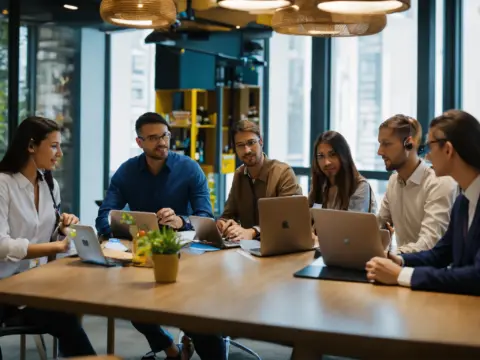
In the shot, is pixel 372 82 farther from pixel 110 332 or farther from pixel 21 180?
pixel 21 180

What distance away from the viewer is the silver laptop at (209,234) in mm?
3902

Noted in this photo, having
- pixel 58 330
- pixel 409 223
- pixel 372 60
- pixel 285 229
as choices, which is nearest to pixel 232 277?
pixel 285 229

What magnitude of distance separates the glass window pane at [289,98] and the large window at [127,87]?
185 centimetres

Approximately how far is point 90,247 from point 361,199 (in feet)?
5.31

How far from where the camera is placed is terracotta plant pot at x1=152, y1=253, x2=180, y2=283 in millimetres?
3055

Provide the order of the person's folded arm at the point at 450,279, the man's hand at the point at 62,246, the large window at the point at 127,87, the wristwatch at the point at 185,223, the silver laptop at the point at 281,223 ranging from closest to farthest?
the person's folded arm at the point at 450,279
the man's hand at the point at 62,246
the silver laptop at the point at 281,223
the wristwatch at the point at 185,223
the large window at the point at 127,87

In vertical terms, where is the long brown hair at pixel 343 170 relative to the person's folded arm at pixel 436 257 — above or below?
above

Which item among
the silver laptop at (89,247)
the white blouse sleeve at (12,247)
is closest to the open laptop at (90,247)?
the silver laptop at (89,247)

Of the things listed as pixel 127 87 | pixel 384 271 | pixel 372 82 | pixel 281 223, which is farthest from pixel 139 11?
pixel 127 87

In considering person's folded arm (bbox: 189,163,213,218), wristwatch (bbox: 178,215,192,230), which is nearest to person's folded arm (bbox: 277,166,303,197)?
person's folded arm (bbox: 189,163,213,218)

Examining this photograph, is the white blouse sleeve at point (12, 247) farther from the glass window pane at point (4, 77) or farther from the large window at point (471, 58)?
the large window at point (471, 58)

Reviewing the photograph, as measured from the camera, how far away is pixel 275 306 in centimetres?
265

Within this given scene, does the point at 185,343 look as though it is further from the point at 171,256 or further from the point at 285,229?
the point at 171,256

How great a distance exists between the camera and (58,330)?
3.42 meters
